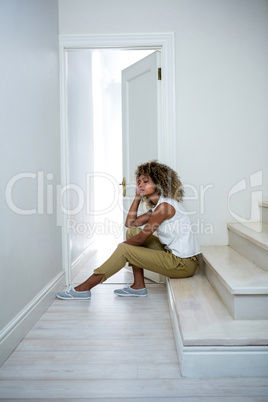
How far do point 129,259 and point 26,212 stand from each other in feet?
2.76

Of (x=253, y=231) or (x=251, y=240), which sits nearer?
(x=251, y=240)

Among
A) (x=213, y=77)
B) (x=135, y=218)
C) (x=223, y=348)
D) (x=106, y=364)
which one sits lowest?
(x=106, y=364)

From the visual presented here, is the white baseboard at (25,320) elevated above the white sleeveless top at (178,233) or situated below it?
below

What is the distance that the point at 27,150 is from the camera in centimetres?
220

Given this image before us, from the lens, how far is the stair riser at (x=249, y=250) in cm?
228

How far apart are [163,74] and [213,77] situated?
0.42m

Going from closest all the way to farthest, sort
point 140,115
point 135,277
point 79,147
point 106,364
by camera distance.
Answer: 1. point 106,364
2. point 135,277
3. point 140,115
4. point 79,147

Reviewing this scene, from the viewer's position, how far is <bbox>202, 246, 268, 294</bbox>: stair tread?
1865 mm

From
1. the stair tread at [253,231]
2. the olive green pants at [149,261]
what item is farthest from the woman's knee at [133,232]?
the stair tread at [253,231]

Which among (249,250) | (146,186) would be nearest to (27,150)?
(146,186)

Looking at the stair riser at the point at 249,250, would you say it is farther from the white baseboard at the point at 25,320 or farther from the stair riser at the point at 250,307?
the white baseboard at the point at 25,320

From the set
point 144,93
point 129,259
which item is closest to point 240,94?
point 144,93

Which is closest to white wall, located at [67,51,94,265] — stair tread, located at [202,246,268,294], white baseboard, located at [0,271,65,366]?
white baseboard, located at [0,271,65,366]

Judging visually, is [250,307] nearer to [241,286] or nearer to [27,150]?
[241,286]
